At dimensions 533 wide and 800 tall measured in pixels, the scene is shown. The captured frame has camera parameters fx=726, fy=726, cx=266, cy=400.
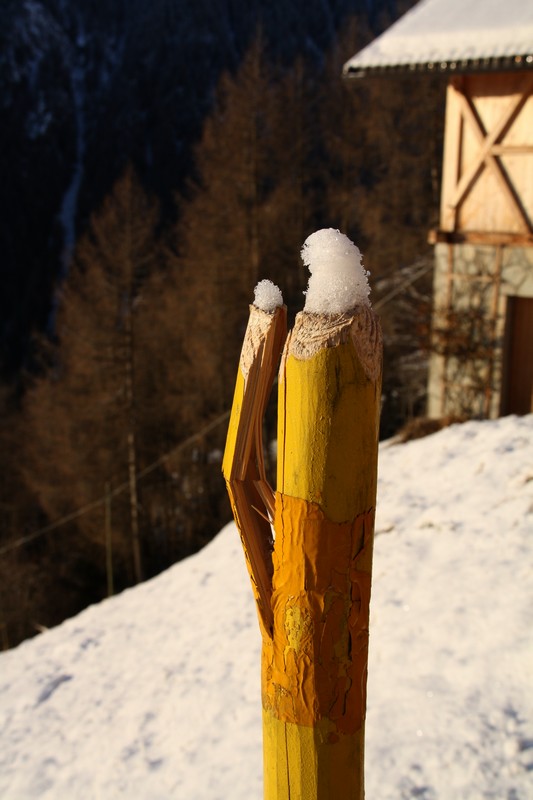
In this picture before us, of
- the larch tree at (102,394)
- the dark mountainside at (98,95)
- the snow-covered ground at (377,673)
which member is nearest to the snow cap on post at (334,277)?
the snow-covered ground at (377,673)

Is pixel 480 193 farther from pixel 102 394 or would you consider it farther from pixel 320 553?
pixel 102 394

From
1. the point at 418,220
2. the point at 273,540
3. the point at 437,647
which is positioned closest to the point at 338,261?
the point at 273,540

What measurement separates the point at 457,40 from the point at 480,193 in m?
1.84

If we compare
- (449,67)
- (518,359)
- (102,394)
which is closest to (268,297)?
(449,67)

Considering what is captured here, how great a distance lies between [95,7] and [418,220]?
26062 millimetres

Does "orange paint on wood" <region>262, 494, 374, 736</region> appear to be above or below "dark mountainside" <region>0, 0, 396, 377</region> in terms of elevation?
below

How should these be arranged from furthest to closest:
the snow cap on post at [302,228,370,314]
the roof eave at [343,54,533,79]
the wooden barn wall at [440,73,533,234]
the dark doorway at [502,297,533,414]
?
the dark doorway at [502,297,533,414], the wooden barn wall at [440,73,533,234], the roof eave at [343,54,533,79], the snow cap on post at [302,228,370,314]

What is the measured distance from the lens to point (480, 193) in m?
9.25

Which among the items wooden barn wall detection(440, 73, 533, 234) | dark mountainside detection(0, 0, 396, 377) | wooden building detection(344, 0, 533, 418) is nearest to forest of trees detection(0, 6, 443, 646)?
wooden building detection(344, 0, 533, 418)

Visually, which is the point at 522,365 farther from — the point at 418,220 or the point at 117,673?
the point at 418,220

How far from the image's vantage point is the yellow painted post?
1.51 meters

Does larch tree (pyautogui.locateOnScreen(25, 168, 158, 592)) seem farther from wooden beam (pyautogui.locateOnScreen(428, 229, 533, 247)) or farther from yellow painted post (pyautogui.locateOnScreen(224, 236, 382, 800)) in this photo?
yellow painted post (pyautogui.locateOnScreen(224, 236, 382, 800))

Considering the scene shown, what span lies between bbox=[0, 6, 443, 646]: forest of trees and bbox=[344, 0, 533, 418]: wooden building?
3150 millimetres

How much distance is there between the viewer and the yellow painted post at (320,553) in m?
1.51
